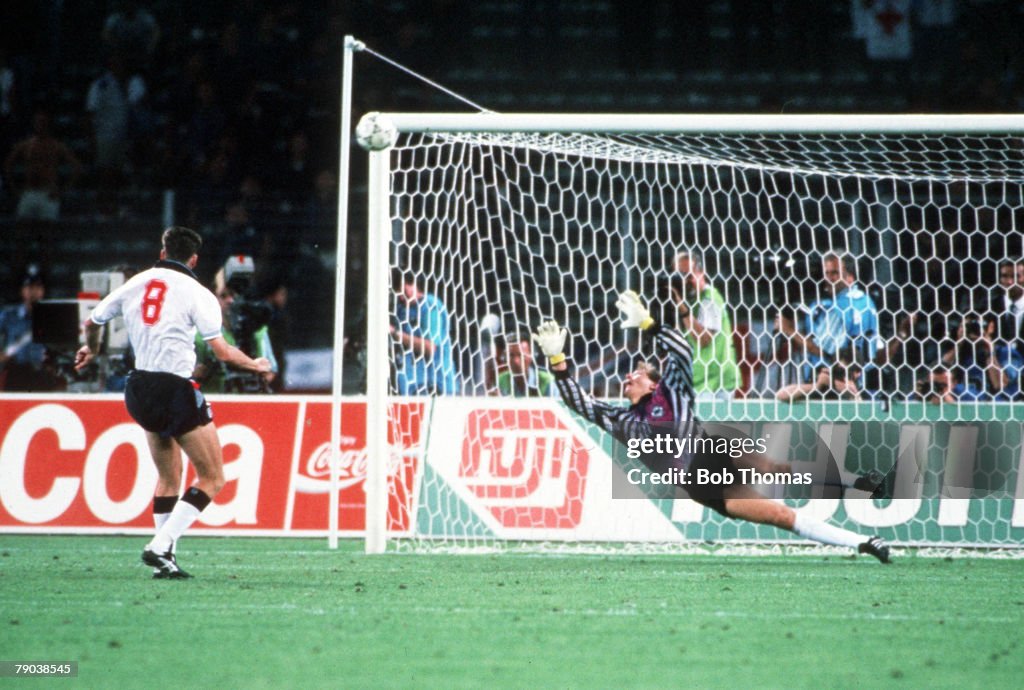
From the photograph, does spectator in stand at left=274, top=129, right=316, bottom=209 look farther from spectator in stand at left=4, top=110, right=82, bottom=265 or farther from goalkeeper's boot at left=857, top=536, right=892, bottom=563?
goalkeeper's boot at left=857, top=536, right=892, bottom=563

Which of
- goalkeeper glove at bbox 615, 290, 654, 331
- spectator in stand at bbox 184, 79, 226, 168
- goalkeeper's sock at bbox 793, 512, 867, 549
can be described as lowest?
goalkeeper's sock at bbox 793, 512, 867, 549

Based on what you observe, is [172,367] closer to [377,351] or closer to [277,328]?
[377,351]

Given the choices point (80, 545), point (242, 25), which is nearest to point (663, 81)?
point (242, 25)

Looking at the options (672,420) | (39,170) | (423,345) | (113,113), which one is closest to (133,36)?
(113,113)

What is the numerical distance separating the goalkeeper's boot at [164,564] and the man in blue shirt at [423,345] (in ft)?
9.13

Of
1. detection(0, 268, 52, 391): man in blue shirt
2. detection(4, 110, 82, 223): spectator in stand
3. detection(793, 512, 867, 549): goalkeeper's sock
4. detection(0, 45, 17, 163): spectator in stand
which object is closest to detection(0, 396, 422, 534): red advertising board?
detection(0, 268, 52, 391): man in blue shirt

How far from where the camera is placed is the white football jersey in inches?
277

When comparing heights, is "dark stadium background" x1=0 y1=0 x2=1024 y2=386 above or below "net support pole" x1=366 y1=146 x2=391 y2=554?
above

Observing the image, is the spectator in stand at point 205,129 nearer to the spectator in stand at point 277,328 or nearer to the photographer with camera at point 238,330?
the spectator in stand at point 277,328

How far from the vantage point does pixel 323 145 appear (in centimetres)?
1530

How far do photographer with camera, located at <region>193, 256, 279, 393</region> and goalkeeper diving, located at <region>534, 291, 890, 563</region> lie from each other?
10.0 feet

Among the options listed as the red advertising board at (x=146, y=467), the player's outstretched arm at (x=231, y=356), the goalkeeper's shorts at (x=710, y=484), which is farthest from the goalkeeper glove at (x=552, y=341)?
the red advertising board at (x=146, y=467)

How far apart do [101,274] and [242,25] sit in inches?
254

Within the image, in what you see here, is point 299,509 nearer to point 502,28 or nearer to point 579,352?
point 579,352
